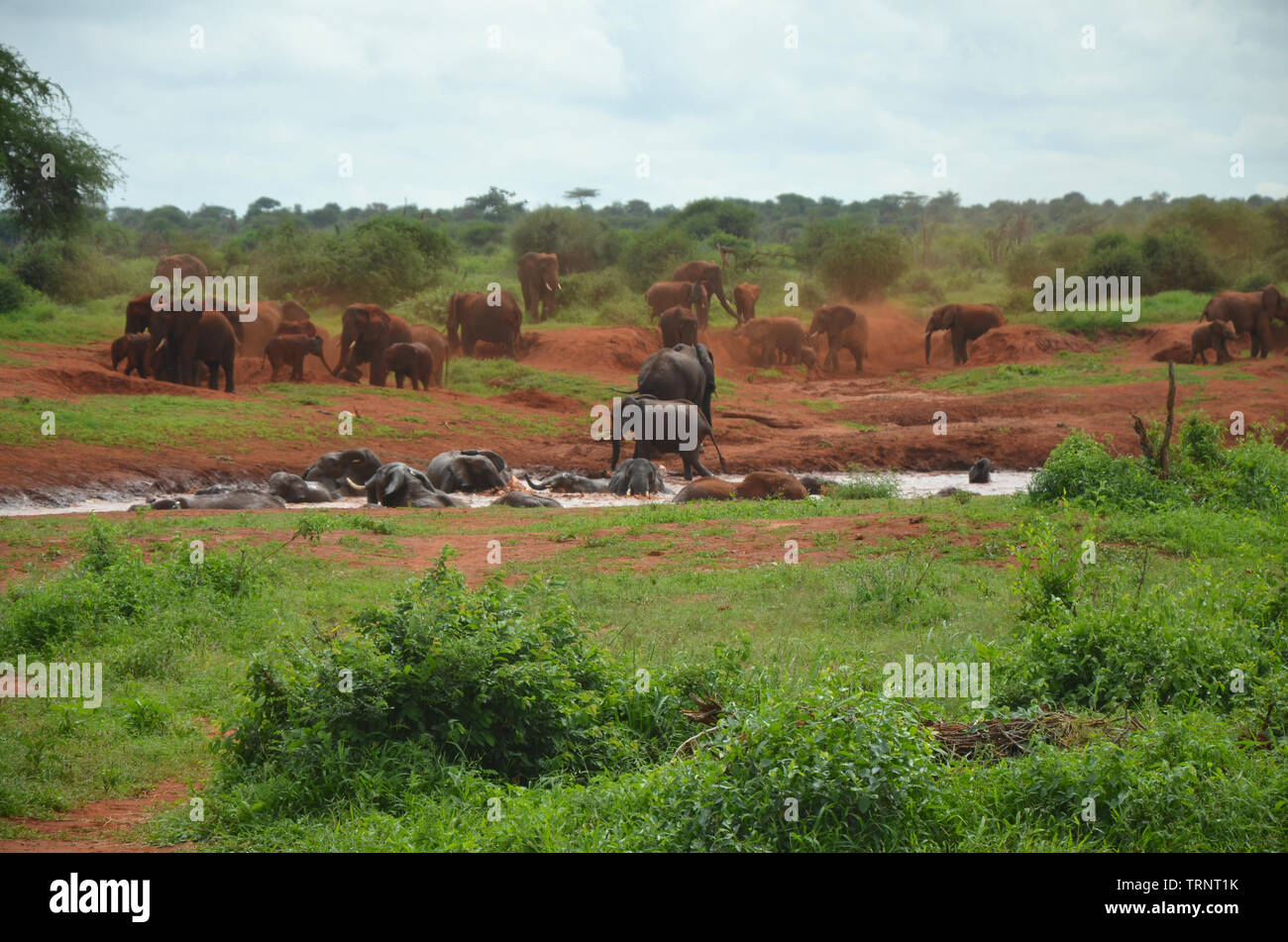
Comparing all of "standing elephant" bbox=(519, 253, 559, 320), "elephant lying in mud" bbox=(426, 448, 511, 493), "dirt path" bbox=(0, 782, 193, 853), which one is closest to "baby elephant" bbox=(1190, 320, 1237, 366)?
"standing elephant" bbox=(519, 253, 559, 320)

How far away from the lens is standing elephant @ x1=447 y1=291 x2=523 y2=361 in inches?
1123

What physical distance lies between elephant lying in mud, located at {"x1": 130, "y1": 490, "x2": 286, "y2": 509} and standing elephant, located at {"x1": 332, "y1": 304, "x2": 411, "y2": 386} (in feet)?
32.7

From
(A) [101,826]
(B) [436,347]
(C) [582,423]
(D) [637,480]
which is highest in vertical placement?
(B) [436,347]

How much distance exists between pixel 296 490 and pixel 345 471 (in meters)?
1.17

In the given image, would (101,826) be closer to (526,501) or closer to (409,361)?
(526,501)

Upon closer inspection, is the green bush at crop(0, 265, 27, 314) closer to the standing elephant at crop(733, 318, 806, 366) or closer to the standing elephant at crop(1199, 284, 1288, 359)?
the standing elephant at crop(733, 318, 806, 366)

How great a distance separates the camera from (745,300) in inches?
1385

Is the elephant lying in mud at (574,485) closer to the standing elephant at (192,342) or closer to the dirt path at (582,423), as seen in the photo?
the dirt path at (582,423)

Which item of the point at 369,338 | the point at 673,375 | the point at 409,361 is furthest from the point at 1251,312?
the point at 369,338

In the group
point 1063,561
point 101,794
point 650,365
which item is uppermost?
point 650,365

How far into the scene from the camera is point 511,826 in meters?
4.41
